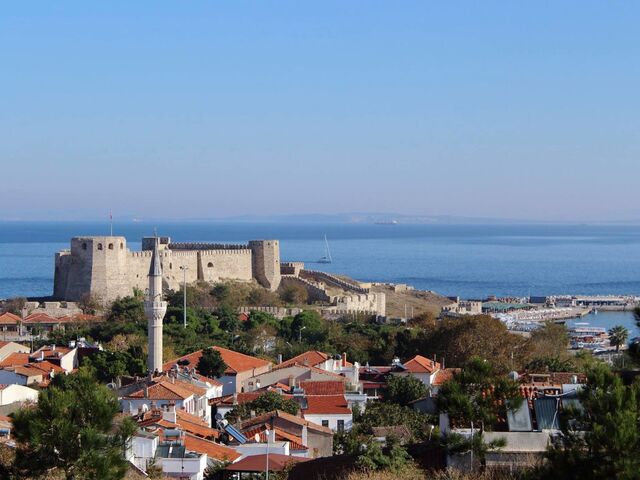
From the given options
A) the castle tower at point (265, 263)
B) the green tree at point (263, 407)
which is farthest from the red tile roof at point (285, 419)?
the castle tower at point (265, 263)

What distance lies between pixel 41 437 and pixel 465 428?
14.3 feet

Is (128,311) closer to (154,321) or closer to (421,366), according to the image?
(154,321)

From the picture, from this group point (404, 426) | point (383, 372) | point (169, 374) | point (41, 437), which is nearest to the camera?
point (41, 437)

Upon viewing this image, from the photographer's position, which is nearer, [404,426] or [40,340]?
[404,426]

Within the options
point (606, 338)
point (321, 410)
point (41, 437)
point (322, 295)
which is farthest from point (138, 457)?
point (606, 338)

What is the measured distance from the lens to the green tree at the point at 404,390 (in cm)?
2417

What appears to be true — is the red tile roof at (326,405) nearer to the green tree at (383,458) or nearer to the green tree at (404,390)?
the green tree at (404,390)

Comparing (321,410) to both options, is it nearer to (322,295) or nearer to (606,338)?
(322,295)

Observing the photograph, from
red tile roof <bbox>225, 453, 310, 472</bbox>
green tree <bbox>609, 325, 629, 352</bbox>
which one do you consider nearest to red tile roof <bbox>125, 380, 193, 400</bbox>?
red tile roof <bbox>225, 453, 310, 472</bbox>

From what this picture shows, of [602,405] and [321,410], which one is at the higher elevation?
[602,405]

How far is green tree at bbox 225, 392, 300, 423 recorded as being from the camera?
21.7 meters

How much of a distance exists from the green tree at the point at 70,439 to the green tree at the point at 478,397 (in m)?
3.44

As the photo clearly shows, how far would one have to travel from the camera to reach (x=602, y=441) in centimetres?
1055

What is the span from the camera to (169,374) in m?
25.5
